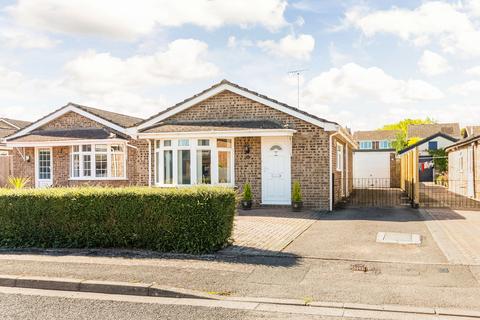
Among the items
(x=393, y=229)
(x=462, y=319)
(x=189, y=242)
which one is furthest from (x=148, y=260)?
(x=393, y=229)

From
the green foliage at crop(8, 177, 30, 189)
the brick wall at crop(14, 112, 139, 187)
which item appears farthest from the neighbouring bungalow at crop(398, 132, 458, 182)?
the green foliage at crop(8, 177, 30, 189)

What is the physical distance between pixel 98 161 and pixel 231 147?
6693 millimetres

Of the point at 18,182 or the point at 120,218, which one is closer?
the point at 120,218

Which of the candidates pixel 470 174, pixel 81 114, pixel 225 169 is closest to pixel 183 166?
pixel 225 169

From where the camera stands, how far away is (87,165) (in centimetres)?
2116

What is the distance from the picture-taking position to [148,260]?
28.6 feet

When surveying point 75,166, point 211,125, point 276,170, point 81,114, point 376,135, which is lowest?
point 276,170

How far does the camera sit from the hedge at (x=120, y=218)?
919 cm

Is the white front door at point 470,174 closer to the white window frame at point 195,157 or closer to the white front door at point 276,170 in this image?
the white front door at point 276,170

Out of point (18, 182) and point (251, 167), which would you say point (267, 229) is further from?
point (18, 182)

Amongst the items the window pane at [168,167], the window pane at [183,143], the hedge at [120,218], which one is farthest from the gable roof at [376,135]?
the hedge at [120,218]

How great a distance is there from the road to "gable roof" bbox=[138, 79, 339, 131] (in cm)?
1129

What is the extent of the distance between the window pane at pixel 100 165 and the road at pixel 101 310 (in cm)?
1429

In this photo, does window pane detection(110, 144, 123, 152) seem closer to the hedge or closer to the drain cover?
the hedge
